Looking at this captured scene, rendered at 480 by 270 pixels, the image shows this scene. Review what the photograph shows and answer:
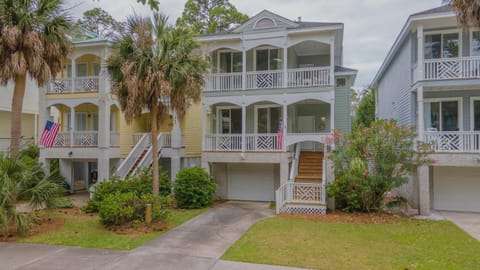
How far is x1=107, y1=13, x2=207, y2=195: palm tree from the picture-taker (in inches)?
436

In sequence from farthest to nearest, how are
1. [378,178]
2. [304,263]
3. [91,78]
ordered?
[91,78], [378,178], [304,263]

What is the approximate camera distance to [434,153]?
13.3 metres

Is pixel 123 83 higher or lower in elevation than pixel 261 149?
higher

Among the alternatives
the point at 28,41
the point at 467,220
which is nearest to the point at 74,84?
the point at 28,41

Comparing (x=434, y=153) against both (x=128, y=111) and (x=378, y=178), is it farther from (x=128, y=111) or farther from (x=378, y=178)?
(x=128, y=111)

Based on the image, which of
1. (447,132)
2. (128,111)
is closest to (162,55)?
(128,111)

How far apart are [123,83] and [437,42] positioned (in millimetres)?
13960

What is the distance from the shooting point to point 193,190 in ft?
46.5

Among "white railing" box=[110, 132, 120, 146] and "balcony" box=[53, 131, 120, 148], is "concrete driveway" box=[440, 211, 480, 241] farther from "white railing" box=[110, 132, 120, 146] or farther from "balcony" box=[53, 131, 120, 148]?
"balcony" box=[53, 131, 120, 148]

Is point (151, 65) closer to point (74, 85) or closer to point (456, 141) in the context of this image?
point (74, 85)

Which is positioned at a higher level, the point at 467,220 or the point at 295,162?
the point at 295,162

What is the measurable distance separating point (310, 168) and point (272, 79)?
16.2 feet

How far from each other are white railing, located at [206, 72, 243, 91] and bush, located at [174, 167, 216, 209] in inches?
182

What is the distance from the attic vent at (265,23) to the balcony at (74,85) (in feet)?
30.7
